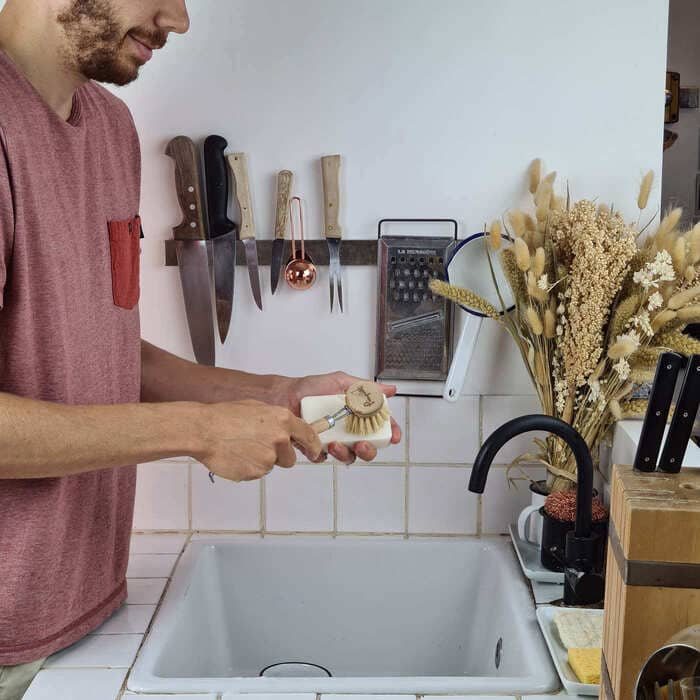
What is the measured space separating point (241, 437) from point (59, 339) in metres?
0.27

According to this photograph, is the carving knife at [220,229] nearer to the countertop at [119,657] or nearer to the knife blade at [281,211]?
the knife blade at [281,211]

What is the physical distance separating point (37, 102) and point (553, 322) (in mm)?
804

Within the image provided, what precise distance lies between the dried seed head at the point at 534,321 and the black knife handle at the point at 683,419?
0.52 meters

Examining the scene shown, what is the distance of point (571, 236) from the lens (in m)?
1.37

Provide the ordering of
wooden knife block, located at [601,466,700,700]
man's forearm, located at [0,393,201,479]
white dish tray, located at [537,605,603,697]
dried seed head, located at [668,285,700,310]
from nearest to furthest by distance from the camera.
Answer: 1. wooden knife block, located at [601,466,700,700]
2. man's forearm, located at [0,393,201,479]
3. white dish tray, located at [537,605,603,697]
4. dried seed head, located at [668,285,700,310]

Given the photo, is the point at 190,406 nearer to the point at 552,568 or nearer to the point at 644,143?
the point at 552,568

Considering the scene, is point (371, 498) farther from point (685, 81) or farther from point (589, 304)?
point (685, 81)

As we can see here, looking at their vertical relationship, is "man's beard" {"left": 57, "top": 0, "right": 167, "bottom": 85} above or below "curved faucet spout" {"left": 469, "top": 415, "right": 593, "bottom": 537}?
above

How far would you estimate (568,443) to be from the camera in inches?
48.7

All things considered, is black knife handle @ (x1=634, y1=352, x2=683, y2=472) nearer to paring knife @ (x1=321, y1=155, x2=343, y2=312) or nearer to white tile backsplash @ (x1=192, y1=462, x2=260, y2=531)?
paring knife @ (x1=321, y1=155, x2=343, y2=312)

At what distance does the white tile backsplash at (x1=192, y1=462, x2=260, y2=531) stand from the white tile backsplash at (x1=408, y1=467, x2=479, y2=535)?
29 cm

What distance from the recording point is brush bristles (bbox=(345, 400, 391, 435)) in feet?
3.92

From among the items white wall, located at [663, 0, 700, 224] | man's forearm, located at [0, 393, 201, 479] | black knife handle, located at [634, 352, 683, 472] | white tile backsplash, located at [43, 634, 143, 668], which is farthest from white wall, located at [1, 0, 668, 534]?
white wall, located at [663, 0, 700, 224]

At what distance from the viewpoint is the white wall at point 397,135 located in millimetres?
1510
